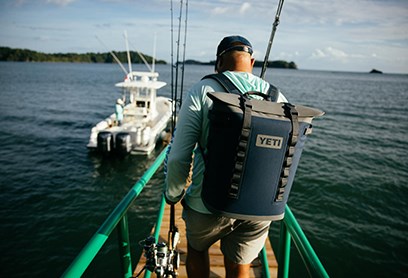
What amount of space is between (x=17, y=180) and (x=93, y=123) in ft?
33.5

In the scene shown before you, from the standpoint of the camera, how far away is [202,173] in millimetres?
1796

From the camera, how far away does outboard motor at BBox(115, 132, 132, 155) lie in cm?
1348

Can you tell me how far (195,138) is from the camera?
1.67 m

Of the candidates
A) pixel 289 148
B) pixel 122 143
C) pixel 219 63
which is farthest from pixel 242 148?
pixel 122 143

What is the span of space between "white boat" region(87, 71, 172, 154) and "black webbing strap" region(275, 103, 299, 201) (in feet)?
39.4

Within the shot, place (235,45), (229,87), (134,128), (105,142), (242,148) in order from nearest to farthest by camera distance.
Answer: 1. (242,148)
2. (229,87)
3. (235,45)
4. (105,142)
5. (134,128)

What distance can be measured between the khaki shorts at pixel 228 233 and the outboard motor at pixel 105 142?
40.6 ft

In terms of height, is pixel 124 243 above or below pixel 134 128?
above

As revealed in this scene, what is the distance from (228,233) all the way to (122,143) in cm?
1233

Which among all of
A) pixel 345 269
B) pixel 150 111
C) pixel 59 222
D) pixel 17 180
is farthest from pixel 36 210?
pixel 345 269

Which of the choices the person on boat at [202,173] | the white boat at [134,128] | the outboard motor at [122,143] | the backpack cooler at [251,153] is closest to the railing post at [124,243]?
the person on boat at [202,173]

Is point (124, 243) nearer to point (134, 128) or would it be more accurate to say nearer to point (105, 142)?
point (105, 142)

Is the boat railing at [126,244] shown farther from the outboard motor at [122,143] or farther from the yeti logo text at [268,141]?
the outboard motor at [122,143]

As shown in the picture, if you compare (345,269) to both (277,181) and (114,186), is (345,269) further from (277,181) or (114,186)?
(114,186)
